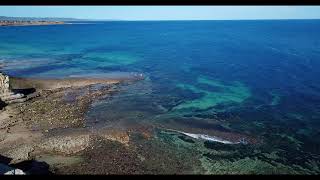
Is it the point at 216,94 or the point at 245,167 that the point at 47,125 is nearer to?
the point at 245,167

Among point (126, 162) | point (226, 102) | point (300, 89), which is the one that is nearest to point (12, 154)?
point (126, 162)

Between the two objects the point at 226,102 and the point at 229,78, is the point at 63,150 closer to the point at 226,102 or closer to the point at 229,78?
the point at 226,102

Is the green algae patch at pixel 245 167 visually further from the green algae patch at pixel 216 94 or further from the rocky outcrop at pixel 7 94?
the rocky outcrop at pixel 7 94

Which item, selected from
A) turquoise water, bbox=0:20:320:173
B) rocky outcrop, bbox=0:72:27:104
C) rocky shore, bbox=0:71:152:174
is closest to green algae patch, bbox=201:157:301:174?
turquoise water, bbox=0:20:320:173

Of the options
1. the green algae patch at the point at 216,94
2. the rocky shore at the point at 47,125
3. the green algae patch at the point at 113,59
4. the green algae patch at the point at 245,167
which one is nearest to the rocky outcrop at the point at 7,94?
the rocky shore at the point at 47,125

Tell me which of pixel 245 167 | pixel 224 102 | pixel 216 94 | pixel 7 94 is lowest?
pixel 216 94

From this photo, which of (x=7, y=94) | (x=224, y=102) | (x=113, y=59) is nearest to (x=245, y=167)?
(x=224, y=102)

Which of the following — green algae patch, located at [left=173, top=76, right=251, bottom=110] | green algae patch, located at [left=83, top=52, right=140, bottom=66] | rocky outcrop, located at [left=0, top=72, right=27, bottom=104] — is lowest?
green algae patch, located at [left=83, top=52, right=140, bottom=66]

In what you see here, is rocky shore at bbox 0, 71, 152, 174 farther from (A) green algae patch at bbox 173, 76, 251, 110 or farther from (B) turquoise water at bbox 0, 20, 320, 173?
(A) green algae patch at bbox 173, 76, 251, 110
